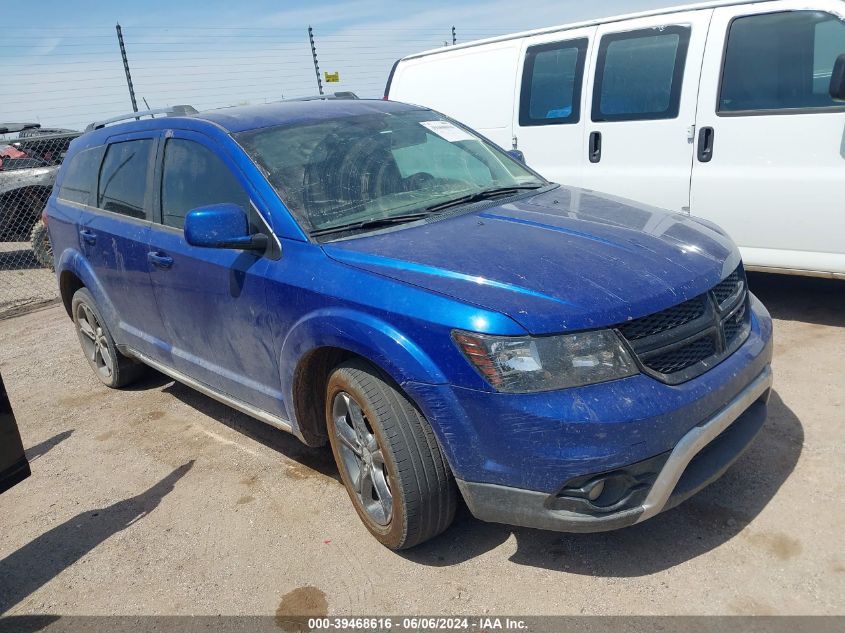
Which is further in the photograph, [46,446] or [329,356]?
[46,446]

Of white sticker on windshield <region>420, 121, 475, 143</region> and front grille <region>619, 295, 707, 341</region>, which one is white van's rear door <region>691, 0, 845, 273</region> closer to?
white sticker on windshield <region>420, 121, 475, 143</region>

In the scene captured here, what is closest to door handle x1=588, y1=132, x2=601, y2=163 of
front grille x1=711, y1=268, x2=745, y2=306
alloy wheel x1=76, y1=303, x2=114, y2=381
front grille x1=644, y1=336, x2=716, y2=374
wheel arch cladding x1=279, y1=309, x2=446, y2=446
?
front grille x1=711, y1=268, x2=745, y2=306

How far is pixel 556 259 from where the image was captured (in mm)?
2742

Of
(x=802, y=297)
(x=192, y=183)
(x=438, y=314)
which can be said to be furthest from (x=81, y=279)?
(x=802, y=297)

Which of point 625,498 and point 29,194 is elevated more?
point 29,194

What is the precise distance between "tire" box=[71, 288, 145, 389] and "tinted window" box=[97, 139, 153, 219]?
0.77 meters

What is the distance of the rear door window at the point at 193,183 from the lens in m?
3.47

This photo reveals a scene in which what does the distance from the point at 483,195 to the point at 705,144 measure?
2.32 metres

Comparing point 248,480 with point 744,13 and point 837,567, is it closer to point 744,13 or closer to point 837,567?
point 837,567

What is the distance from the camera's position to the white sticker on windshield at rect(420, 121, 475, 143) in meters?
4.05

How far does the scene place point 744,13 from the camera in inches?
193

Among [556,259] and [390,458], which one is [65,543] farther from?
[556,259]

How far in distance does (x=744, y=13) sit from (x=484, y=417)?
3.88 m

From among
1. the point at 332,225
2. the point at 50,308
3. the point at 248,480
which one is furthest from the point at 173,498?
the point at 50,308
